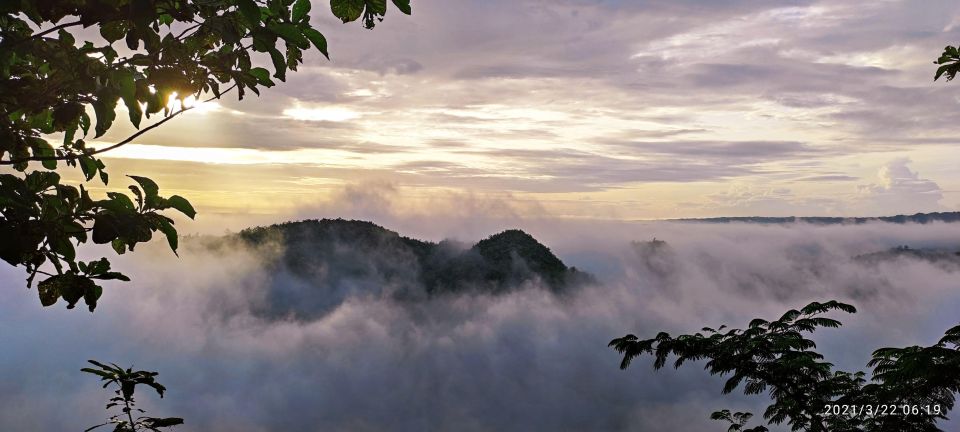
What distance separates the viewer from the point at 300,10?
3832 millimetres

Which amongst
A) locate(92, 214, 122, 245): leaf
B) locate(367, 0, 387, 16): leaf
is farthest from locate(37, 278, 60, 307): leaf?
locate(367, 0, 387, 16): leaf

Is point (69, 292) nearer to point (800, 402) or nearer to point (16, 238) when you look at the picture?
point (16, 238)

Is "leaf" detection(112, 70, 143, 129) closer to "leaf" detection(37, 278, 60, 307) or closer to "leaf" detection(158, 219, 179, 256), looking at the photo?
"leaf" detection(158, 219, 179, 256)

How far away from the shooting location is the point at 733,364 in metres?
12.9

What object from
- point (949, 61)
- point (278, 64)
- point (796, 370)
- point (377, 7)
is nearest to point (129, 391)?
point (278, 64)

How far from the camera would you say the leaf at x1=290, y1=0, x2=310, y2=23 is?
382 centimetres

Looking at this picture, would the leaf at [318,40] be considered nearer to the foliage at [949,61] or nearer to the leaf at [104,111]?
the leaf at [104,111]

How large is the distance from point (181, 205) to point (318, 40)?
146cm

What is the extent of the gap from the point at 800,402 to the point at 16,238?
50.6 ft

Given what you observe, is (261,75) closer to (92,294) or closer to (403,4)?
(403,4)

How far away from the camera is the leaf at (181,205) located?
3.97 meters

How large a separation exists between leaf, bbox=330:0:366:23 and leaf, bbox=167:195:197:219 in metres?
1.63

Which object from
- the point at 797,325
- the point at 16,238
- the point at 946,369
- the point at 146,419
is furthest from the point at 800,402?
the point at 16,238

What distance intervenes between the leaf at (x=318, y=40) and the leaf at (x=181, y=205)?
4.55 ft
